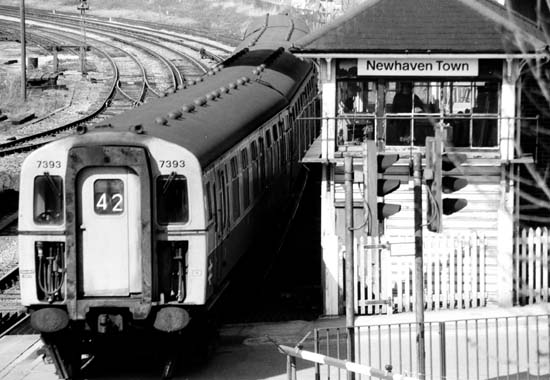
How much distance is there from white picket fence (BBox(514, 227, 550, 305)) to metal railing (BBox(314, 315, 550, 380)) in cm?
101

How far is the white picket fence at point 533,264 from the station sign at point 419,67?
8.05 ft

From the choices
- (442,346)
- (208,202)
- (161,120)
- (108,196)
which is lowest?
(442,346)

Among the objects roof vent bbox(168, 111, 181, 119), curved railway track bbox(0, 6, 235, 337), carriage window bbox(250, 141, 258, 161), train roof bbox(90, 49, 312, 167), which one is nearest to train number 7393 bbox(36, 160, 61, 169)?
train roof bbox(90, 49, 312, 167)

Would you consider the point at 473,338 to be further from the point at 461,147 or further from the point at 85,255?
the point at 85,255

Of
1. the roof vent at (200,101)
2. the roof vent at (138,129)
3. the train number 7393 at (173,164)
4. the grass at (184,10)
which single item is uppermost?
the grass at (184,10)

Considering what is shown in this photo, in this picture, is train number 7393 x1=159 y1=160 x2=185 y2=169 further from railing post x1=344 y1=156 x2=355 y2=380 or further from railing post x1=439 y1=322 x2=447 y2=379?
railing post x1=439 y1=322 x2=447 y2=379

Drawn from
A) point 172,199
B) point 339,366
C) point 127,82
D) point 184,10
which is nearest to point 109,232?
point 172,199

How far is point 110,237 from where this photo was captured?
47.0 ft

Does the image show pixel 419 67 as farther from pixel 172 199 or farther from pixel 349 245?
pixel 349 245

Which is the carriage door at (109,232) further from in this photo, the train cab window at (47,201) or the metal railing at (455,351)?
the metal railing at (455,351)

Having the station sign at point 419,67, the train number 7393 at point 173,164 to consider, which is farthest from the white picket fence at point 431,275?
the train number 7393 at point 173,164

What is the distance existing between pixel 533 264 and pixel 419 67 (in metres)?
3.24

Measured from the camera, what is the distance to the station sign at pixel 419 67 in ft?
60.0

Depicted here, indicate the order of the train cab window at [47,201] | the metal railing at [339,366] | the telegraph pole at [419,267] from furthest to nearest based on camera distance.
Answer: the train cab window at [47,201], the telegraph pole at [419,267], the metal railing at [339,366]
